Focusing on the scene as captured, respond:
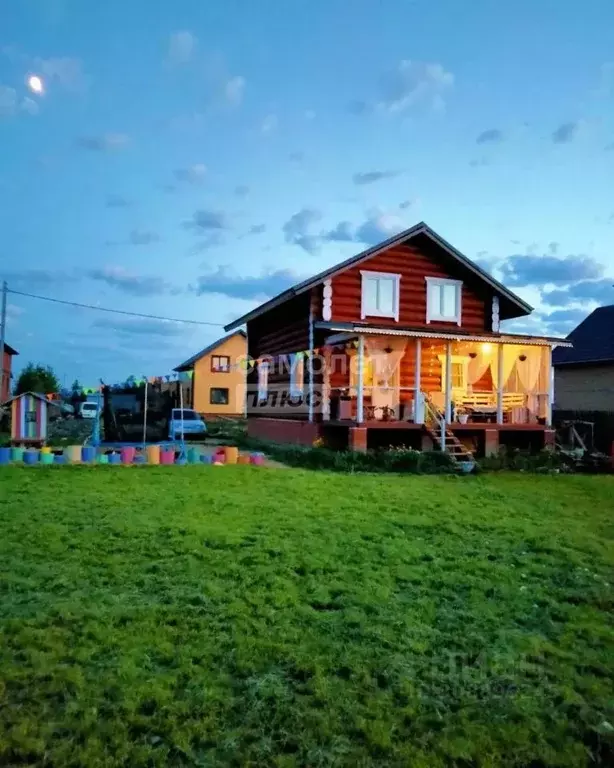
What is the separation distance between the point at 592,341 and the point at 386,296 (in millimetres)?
13969

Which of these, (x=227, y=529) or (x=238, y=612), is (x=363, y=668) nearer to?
(x=238, y=612)

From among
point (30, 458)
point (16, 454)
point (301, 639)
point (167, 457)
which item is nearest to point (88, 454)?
point (30, 458)

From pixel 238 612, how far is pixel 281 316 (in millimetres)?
18606

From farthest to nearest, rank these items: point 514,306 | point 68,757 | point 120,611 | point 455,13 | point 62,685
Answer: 1. point 514,306
2. point 455,13
3. point 120,611
4. point 62,685
5. point 68,757

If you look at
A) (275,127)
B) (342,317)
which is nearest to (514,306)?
(342,317)

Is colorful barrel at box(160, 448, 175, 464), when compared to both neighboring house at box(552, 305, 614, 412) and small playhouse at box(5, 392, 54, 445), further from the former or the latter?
neighboring house at box(552, 305, 614, 412)

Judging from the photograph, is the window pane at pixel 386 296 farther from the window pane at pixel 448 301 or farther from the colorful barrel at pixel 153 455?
the colorful barrel at pixel 153 455

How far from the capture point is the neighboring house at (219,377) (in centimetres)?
4844

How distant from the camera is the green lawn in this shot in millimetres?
3428

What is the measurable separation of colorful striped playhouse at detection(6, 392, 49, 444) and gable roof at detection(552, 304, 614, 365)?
22.3m

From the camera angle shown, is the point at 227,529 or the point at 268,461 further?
the point at 268,461

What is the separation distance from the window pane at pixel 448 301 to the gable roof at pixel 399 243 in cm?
86

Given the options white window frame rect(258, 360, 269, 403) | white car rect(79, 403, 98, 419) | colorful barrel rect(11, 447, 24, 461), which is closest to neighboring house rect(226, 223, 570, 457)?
white window frame rect(258, 360, 269, 403)

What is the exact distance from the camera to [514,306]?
23031 mm
